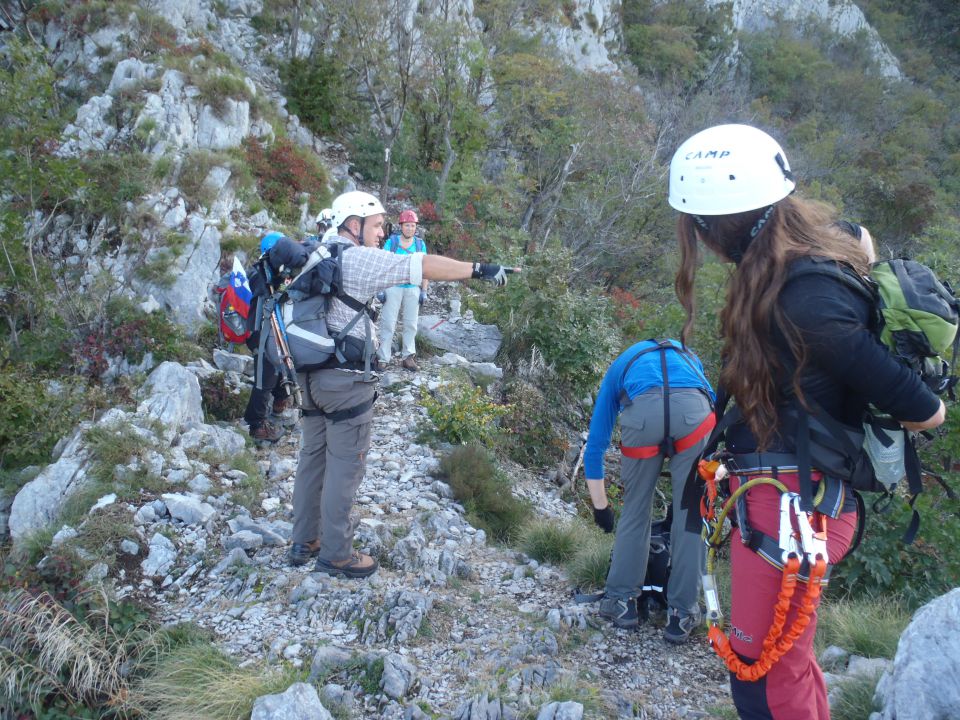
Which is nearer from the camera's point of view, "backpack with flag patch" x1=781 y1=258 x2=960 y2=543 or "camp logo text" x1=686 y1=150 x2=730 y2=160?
"backpack with flag patch" x1=781 y1=258 x2=960 y2=543

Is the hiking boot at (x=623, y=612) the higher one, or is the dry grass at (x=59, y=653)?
the hiking boot at (x=623, y=612)

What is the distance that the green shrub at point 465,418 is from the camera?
7.36 meters

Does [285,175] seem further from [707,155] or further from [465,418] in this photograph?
[707,155]

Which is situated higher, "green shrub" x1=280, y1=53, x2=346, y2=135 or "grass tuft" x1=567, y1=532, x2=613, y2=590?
"green shrub" x1=280, y1=53, x2=346, y2=135

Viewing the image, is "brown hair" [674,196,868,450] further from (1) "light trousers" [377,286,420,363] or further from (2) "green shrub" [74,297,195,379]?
(2) "green shrub" [74,297,195,379]

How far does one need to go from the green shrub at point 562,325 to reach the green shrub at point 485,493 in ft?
8.84

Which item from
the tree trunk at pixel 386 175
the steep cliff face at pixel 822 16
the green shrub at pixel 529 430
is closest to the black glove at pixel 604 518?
the green shrub at pixel 529 430

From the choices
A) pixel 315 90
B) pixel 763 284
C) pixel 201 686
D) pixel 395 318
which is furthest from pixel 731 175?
pixel 315 90

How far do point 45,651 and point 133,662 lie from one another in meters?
0.46

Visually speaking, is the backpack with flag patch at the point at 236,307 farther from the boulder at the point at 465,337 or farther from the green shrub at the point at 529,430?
the boulder at the point at 465,337

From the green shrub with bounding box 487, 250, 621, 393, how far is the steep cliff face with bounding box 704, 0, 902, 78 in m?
34.2

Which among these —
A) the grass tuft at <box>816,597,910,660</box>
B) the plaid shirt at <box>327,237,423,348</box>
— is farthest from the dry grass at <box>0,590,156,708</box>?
the grass tuft at <box>816,597,910,660</box>

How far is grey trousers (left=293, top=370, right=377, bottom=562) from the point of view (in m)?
4.19

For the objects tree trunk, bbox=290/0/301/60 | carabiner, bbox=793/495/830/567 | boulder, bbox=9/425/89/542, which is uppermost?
tree trunk, bbox=290/0/301/60
